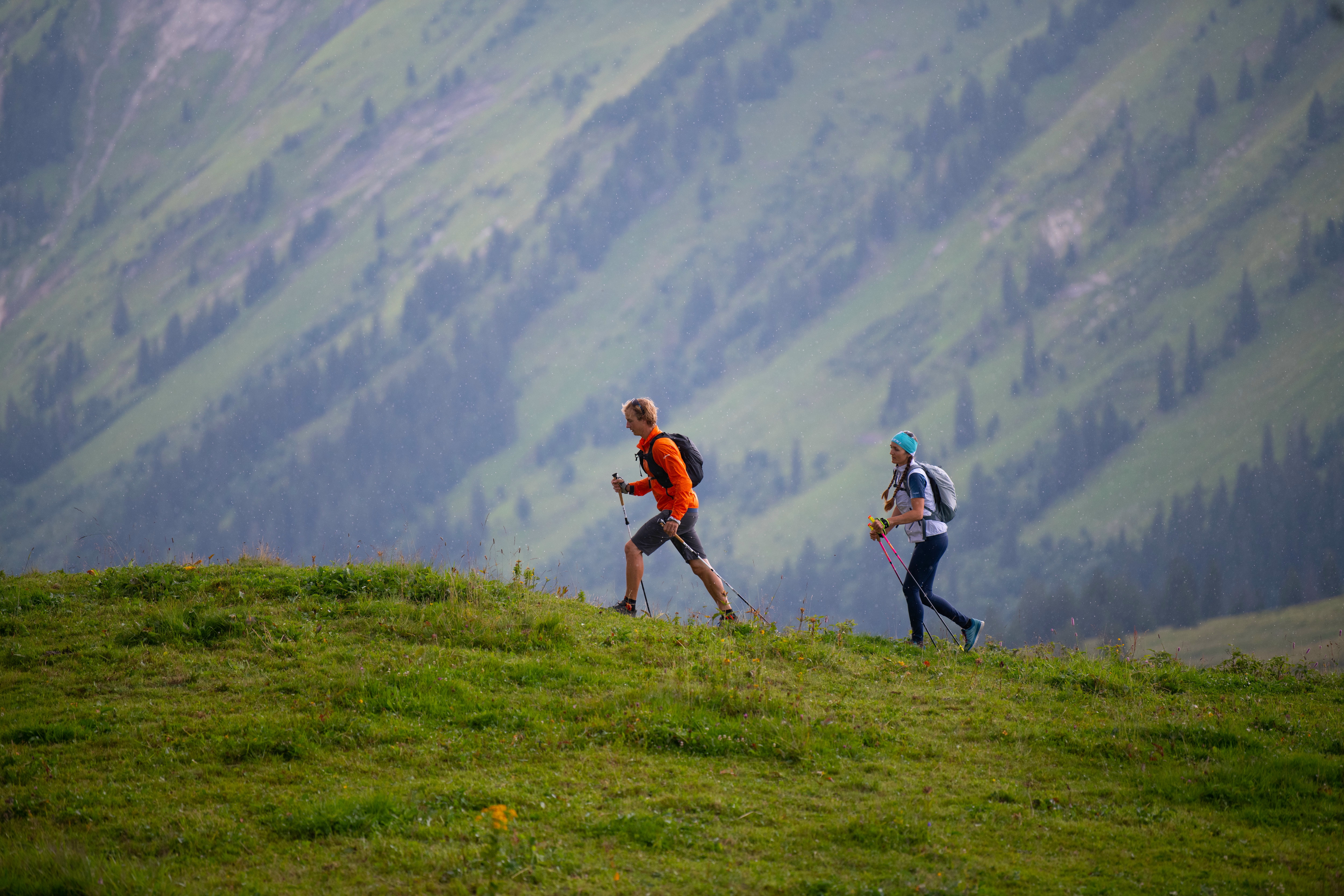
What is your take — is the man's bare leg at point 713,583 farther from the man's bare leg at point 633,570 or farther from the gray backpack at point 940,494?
the gray backpack at point 940,494

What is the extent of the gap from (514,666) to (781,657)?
344cm

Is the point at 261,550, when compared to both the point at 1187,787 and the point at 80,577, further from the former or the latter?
the point at 1187,787

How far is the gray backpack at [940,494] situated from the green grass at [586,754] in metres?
1.95

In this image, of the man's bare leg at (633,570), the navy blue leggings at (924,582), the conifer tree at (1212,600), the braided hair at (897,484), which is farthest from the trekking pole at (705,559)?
the conifer tree at (1212,600)

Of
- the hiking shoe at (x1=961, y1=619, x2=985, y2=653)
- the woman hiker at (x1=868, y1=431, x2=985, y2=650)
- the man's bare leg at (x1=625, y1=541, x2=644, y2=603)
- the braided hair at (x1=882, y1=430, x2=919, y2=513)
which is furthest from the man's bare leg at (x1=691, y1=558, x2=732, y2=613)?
the hiking shoe at (x1=961, y1=619, x2=985, y2=653)

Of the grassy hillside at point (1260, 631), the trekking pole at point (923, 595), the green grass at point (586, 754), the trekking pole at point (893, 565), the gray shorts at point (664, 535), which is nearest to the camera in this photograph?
the green grass at point (586, 754)

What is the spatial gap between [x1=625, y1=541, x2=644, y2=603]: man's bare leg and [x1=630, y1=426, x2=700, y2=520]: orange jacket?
67 centimetres

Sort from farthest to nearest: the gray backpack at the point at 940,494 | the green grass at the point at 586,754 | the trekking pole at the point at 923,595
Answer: the gray backpack at the point at 940,494 < the trekking pole at the point at 923,595 < the green grass at the point at 586,754

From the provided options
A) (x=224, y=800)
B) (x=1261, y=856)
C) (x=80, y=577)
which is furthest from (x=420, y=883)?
(x=80, y=577)

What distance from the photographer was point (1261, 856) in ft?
28.3

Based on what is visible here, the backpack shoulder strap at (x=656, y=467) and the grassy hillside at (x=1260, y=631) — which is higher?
the grassy hillside at (x=1260, y=631)

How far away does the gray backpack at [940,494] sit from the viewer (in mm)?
15078

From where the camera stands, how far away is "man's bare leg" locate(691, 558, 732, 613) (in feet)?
48.3

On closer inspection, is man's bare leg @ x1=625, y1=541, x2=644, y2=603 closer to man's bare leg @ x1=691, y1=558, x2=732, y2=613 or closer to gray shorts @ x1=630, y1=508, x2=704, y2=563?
gray shorts @ x1=630, y1=508, x2=704, y2=563
